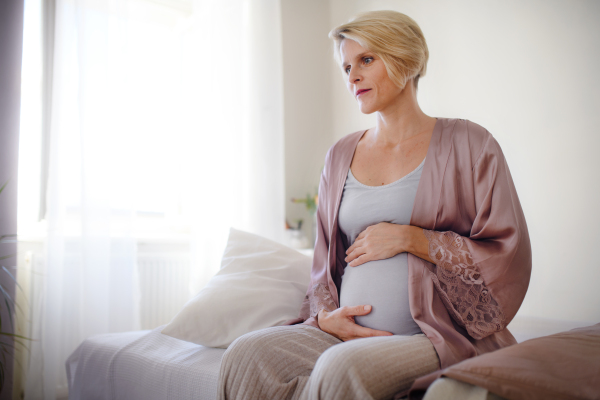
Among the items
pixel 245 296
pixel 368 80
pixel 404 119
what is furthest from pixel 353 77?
pixel 245 296

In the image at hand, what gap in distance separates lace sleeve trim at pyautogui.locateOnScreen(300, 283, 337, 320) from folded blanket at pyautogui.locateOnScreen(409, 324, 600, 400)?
0.42 m

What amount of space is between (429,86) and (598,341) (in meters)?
1.54

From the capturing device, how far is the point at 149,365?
4.06 feet

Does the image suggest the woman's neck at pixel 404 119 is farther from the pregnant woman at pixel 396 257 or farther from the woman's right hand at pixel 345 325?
the woman's right hand at pixel 345 325

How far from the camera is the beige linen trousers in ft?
2.46

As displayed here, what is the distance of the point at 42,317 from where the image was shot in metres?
1.80


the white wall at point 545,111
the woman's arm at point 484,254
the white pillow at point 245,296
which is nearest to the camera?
the woman's arm at point 484,254

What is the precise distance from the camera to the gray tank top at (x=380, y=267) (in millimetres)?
1019

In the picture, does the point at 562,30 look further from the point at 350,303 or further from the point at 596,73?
the point at 350,303

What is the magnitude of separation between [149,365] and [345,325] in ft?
1.98

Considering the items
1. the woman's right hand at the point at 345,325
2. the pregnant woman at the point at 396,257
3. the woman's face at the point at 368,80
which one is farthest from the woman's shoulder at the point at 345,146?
the woman's right hand at the point at 345,325

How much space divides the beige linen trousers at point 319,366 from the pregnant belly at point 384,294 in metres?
0.08

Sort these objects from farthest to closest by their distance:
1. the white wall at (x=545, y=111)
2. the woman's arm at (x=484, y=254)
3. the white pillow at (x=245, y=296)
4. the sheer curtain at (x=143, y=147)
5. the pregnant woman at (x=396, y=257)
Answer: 1. the sheer curtain at (x=143, y=147)
2. the white wall at (x=545, y=111)
3. the white pillow at (x=245, y=296)
4. the woman's arm at (x=484, y=254)
5. the pregnant woman at (x=396, y=257)

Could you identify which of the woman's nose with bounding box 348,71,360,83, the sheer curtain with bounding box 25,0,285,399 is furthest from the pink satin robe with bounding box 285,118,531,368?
the sheer curtain with bounding box 25,0,285,399
